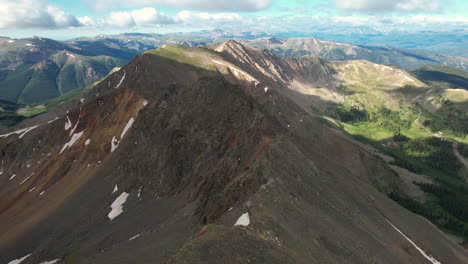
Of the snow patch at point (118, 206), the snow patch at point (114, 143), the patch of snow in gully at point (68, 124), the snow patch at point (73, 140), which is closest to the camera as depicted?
the snow patch at point (118, 206)

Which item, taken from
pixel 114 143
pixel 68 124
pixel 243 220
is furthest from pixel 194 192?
pixel 68 124

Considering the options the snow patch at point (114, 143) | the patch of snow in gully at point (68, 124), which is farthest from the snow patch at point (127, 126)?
the patch of snow in gully at point (68, 124)

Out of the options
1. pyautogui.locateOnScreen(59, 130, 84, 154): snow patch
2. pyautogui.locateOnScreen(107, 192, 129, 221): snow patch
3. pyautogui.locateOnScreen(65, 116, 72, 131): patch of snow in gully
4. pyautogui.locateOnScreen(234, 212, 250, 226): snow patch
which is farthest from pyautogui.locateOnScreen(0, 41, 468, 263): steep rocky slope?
pyautogui.locateOnScreen(59, 130, 84, 154): snow patch

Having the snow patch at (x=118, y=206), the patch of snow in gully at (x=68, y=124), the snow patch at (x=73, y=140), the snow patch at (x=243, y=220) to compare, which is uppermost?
the snow patch at (x=243, y=220)

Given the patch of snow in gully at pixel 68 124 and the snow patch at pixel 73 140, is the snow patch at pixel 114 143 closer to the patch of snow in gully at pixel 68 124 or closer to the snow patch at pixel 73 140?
the snow patch at pixel 73 140

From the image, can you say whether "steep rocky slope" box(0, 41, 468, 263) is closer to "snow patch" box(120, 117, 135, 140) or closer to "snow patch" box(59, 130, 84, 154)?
"snow patch" box(120, 117, 135, 140)

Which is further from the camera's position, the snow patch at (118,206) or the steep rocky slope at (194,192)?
the snow patch at (118,206)

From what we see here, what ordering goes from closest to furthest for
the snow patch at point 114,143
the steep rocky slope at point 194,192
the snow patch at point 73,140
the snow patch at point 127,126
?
the steep rocky slope at point 194,192, the snow patch at point 114,143, the snow patch at point 127,126, the snow patch at point 73,140
